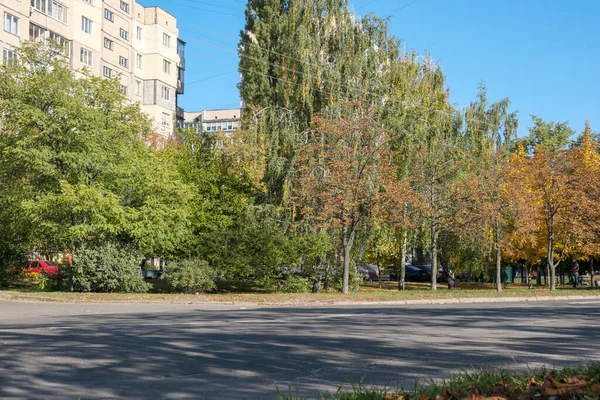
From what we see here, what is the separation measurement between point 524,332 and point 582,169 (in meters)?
29.8

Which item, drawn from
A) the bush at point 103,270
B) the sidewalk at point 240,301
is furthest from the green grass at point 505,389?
the bush at point 103,270

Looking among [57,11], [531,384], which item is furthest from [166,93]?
[531,384]

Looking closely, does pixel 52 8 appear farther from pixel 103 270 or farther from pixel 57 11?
pixel 103 270

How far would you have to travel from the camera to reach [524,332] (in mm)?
13086

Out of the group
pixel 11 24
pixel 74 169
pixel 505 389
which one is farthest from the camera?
pixel 11 24

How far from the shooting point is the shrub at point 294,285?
3288cm

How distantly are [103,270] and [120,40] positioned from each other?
4310cm

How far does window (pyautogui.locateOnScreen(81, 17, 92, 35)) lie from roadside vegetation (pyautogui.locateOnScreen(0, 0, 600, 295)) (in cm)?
2712

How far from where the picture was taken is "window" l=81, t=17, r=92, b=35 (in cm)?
5862

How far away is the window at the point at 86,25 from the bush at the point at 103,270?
34.2 meters

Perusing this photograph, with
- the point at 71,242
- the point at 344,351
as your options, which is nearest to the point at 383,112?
the point at 71,242

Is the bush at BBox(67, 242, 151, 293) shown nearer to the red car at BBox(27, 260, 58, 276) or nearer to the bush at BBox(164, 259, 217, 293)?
the bush at BBox(164, 259, 217, 293)

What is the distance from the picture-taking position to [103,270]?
29.8 metres

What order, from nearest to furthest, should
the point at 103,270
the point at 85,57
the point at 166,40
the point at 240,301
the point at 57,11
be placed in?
the point at 240,301 → the point at 103,270 → the point at 57,11 → the point at 85,57 → the point at 166,40
